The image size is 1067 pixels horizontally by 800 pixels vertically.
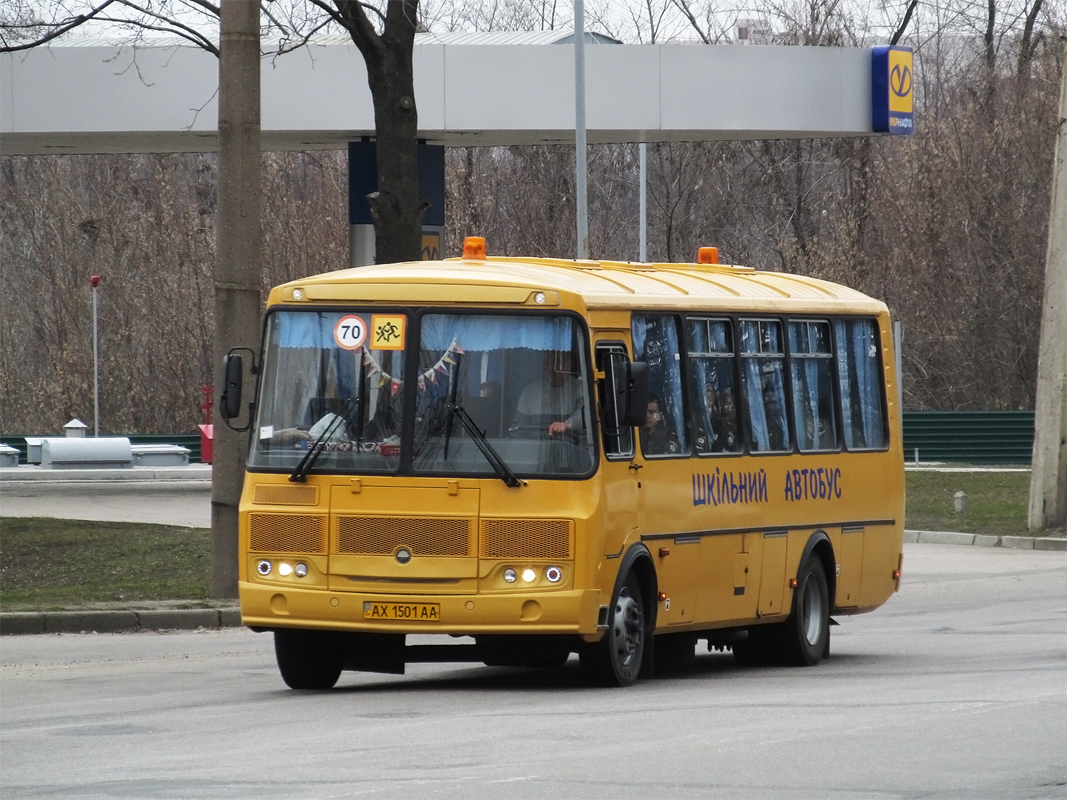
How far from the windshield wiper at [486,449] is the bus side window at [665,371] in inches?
48.2

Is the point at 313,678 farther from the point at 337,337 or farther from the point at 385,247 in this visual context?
the point at 385,247

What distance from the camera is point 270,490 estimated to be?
1223cm

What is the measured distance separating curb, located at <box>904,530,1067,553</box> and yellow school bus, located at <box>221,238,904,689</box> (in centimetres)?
1492

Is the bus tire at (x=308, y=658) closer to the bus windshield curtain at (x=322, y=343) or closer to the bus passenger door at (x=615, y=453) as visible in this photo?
the bus windshield curtain at (x=322, y=343)

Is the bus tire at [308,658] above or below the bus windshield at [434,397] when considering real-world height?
below

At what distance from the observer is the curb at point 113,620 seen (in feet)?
52.5

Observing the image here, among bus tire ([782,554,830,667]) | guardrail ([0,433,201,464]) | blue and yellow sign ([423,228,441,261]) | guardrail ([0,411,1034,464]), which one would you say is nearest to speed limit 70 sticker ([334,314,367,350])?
bus tire ([782,554,830,667])

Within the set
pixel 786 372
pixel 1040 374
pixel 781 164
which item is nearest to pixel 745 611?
pixel 786 372

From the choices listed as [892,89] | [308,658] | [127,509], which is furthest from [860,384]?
[127,509]

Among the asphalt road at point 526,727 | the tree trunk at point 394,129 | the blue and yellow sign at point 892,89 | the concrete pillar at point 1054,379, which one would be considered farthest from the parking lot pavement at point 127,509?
the blue and yellow sign at point 892,89

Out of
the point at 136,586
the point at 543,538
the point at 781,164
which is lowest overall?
the point at 136,586

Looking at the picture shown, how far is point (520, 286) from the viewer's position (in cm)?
1220

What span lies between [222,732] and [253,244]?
8001mm

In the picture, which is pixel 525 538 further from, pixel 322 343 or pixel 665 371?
pixel 665 371
